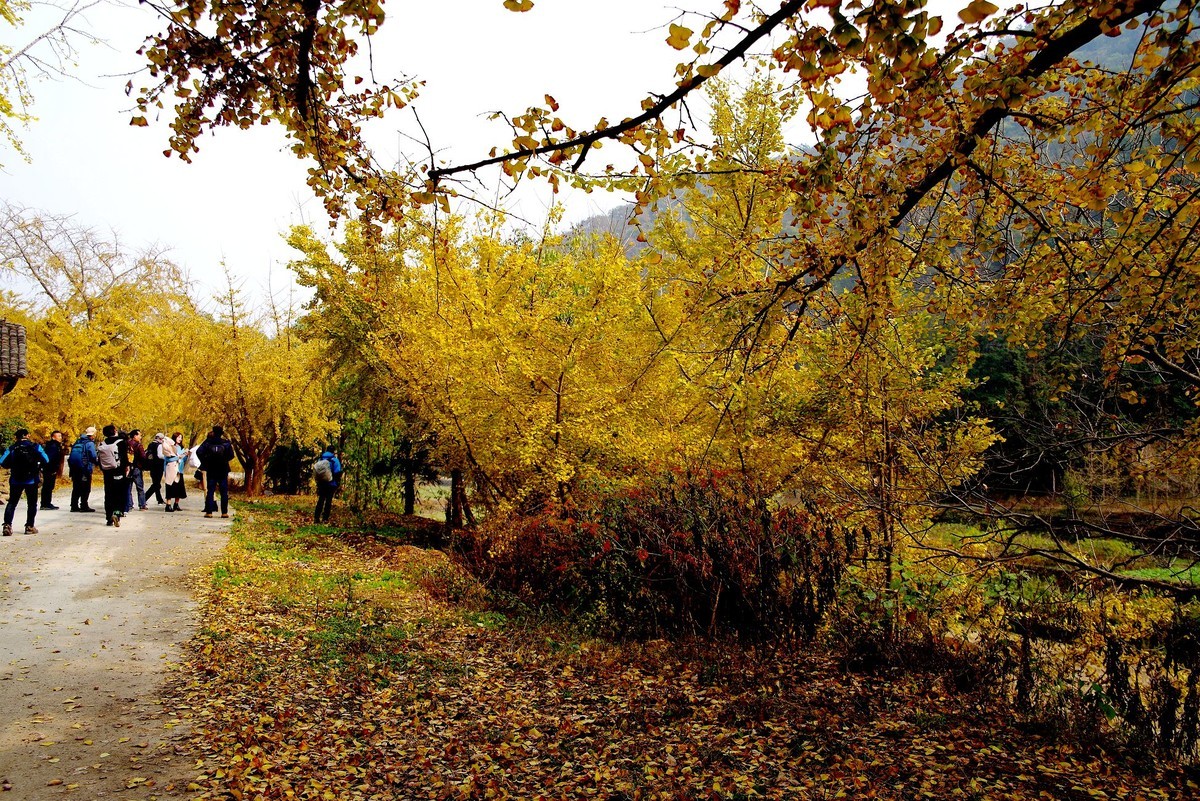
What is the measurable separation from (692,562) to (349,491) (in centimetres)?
1586

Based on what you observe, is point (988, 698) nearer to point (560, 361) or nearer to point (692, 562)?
point (692, 562)

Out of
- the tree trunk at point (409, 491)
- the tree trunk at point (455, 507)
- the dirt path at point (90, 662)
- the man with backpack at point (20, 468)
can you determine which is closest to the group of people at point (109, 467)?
the man with backpack at point (20, 468)

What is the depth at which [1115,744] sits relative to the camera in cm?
464

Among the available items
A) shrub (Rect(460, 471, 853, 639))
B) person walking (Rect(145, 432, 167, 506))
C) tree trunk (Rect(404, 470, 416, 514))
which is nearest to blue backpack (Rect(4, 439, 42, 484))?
person walking (Rect(145, 432, 167, 506))

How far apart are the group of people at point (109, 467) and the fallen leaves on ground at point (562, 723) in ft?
16.6

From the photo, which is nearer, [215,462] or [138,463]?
[215,462]

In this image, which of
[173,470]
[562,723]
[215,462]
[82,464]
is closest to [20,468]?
[82,464]

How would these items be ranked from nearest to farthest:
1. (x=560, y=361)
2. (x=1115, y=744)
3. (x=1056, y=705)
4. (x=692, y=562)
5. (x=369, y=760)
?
1. (x=369, y=760)
2. (x=1115, y=744)
3. (x=1056, y=705)
4. (x=692, y=562)
5. (x=560, y=361)

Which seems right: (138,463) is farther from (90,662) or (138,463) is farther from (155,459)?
(90,662)

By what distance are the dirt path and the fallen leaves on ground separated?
10.8 inches

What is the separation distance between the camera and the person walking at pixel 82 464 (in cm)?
1195

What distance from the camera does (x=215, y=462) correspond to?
14.0 m

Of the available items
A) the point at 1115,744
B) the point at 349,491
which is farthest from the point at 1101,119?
the point at 349,491

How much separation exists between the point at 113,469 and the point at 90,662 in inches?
307
